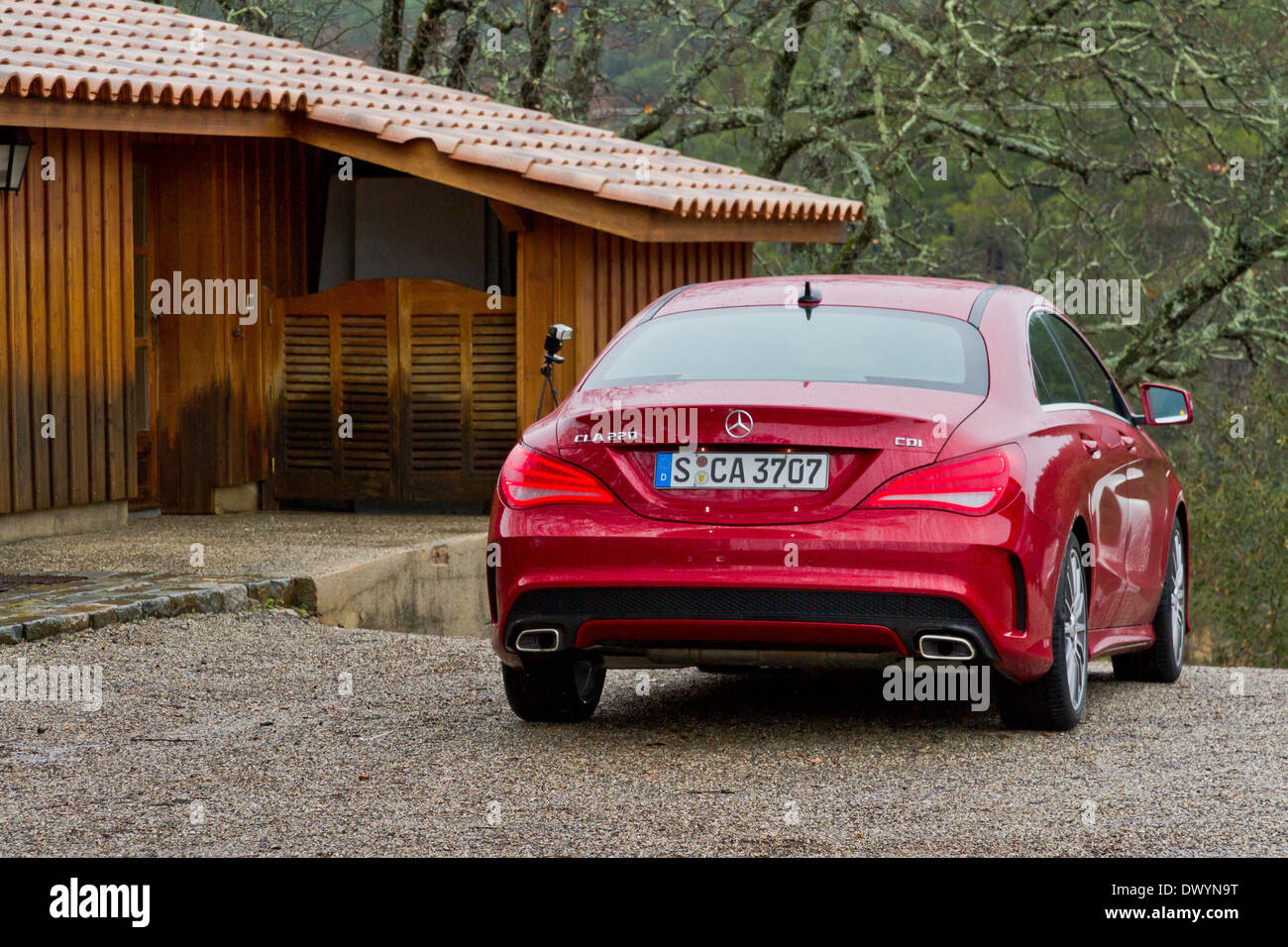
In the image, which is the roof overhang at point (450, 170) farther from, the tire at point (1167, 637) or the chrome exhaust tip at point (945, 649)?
the chrome exhaust tip at point (945, 649)

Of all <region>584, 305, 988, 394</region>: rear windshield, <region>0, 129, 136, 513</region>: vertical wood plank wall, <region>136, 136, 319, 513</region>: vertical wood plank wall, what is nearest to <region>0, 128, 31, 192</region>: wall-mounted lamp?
<region>0, 129, 136, 513</region>: vertical wood plank wall

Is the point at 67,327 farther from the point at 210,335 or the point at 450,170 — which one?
the point at 450,170

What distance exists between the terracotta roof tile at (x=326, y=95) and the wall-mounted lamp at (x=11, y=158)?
0.30 m

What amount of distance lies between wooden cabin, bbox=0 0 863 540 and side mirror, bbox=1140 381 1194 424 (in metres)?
5.53

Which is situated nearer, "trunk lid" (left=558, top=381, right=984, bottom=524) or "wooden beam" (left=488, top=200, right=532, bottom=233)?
"trunk lid" (left=558, top=381, right=984, bottom=524)

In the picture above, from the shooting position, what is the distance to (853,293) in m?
6.34

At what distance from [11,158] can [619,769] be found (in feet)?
23.8

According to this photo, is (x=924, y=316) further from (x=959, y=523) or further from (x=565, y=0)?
(x=565, y=0)

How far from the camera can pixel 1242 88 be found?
20.9 metres

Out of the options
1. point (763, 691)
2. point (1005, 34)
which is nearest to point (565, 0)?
point (1005, 34)

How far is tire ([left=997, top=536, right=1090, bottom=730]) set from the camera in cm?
580

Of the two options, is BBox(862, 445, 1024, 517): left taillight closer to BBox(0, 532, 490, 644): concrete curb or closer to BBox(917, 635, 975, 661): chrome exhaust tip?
BBox(917, 635, 975, 661): chrome exhaust tip

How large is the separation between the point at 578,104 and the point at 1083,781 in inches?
704

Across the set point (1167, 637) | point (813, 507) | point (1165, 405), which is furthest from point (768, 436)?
point (1167, 637)
